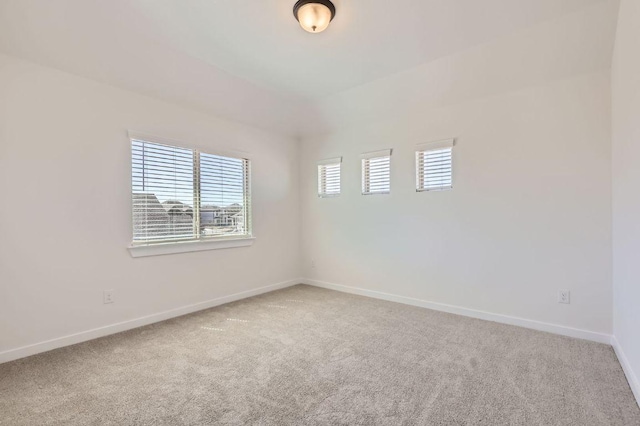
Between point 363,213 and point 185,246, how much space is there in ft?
7.96

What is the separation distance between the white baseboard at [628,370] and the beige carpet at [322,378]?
0.18 feet

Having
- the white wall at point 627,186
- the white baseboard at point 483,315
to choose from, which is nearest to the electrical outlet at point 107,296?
the white baseboard at point 483,315

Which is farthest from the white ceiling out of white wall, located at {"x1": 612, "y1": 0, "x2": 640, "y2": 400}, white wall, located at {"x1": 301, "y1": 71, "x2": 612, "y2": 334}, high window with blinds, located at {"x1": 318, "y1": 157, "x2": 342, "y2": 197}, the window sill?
the window sill

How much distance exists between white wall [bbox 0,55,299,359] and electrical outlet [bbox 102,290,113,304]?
0.05 metres

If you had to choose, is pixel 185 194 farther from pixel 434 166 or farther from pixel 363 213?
pixel 434 166

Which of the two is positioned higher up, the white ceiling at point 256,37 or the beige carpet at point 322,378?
the white ceiling at point 256,37

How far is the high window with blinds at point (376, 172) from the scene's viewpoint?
4.22 meters

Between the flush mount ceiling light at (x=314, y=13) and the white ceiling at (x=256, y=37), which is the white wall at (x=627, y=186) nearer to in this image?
the white ceiling at (x=256, y=37)

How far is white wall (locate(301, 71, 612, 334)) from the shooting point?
2.87m

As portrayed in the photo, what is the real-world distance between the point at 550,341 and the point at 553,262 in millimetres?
758

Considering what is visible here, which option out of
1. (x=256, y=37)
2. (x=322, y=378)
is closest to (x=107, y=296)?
(x=322, y=378)

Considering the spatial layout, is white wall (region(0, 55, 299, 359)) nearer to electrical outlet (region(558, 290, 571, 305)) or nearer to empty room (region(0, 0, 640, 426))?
empty room (region(0, 0, 640, 426))

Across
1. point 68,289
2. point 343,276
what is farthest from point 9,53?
point 343,276

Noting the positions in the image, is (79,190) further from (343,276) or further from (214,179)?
(343,276)
